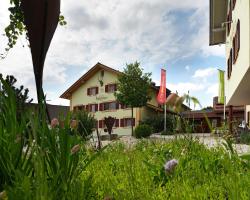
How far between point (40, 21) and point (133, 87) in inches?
1669

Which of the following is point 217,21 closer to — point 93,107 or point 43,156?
point 43,156

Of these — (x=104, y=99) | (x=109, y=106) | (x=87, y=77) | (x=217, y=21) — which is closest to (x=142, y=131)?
(x=217, y=21)

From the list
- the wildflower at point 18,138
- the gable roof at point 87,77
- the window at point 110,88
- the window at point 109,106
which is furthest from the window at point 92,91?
the wildflower at point 18,138

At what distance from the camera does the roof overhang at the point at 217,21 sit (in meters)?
23.7

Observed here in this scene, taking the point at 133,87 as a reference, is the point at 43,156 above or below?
below

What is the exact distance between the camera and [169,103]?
164 cm

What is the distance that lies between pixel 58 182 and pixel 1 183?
265 mm

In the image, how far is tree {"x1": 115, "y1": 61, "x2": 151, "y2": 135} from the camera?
43812 millimetres

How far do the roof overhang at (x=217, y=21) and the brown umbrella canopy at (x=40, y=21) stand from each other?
21.6 metres

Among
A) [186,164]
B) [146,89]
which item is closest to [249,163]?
[186,164]

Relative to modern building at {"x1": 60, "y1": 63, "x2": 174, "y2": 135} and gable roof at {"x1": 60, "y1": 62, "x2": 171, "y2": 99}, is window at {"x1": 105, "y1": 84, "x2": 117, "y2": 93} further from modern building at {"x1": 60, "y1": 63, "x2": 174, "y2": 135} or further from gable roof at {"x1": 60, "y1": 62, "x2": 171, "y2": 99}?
gable roof at {"x1": 60, "y1": 62, "x2": 171, "y2": 99}

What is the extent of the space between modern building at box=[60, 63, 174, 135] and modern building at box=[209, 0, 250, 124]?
25.0m

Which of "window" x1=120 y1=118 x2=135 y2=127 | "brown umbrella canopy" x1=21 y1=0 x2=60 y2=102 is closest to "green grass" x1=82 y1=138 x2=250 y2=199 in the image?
"brown umbrella canopy" x1=21 y1=0 x2=60 y2=102

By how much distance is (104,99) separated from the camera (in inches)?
2130
